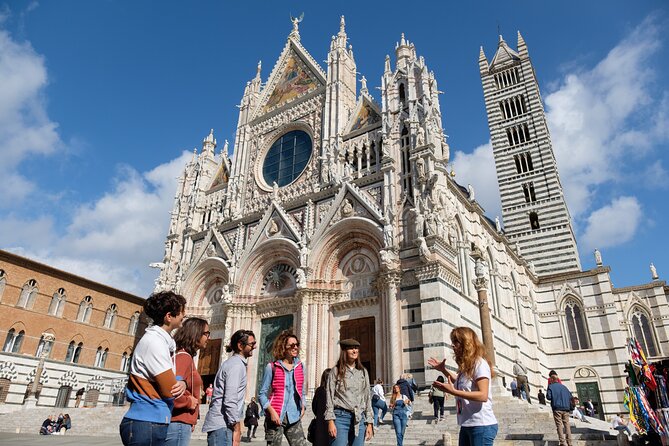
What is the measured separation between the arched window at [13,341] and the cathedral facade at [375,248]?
22.7 ft

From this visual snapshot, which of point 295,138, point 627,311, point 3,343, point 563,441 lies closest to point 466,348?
point 563,441

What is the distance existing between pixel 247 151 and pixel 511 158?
20.6 m

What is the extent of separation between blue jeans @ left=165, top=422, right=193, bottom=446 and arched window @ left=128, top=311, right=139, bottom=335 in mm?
26958

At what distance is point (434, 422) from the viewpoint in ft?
38.2

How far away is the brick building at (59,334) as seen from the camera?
22.1 meters

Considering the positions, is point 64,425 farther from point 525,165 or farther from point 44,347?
point 525,165

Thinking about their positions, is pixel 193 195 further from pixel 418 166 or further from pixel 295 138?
pixel 418 166

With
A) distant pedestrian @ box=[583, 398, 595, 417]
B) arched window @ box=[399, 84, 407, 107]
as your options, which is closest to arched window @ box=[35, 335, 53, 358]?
arched window @ box=[399, 84, 407, 107]

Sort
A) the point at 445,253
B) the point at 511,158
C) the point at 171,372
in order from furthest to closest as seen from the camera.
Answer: the point at 511,158 < the point at 445,253 < the point at 171,372

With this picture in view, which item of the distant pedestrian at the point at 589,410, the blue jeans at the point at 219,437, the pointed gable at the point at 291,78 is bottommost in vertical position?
the blue jeans at the point at 219,437

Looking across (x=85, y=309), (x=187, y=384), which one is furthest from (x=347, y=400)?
(x=85, y=309)

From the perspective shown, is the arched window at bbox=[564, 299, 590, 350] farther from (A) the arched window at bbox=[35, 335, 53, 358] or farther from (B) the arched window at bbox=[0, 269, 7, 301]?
(B) the arched window at bbox=[0, 269, 7, 301]

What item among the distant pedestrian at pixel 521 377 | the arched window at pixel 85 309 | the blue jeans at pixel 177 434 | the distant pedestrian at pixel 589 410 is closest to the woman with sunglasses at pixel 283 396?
the blue jeans at pixel 177 434

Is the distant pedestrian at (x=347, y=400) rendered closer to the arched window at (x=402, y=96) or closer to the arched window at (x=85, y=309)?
the arched window at (x=402, y=96)
